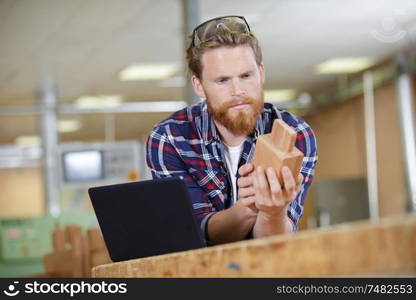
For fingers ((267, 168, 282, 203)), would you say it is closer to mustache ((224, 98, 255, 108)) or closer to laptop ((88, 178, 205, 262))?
laptop ((88, 178, 205, 262))

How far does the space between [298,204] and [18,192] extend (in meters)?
15.7

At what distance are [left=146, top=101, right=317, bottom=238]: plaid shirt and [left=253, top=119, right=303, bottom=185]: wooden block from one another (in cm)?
47

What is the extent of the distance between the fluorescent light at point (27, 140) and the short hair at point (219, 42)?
12.2m

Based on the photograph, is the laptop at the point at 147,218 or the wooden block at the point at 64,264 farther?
the wooden block at the point at 64,264

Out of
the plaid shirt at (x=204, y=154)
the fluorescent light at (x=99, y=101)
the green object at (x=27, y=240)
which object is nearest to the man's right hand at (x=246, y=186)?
the plaid shirt at (x=204, y=154)

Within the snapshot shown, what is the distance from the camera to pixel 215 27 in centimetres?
138

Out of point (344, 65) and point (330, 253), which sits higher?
point (344, 65)

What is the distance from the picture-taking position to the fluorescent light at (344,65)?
818cm

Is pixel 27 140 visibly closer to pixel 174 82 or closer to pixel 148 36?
pixel 174 82

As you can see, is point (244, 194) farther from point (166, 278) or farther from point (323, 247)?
point (323, 247)

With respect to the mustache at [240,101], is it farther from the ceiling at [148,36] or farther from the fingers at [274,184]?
the ceiling at [148,36]

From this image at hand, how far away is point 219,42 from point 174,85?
7.79 metres

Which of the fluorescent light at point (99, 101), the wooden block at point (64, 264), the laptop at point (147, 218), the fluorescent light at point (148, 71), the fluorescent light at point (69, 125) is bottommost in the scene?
the wooden block at point (64, 264)

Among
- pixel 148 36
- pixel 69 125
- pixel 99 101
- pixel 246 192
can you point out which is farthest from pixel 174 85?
pixel 246 192
